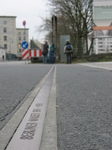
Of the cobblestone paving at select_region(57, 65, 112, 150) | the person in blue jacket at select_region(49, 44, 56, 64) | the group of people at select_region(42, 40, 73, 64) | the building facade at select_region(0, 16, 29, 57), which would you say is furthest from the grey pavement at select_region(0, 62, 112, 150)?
the building facade at select_region(0, 16, 29, 57)

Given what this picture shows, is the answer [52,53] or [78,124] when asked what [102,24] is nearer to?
[52,53]

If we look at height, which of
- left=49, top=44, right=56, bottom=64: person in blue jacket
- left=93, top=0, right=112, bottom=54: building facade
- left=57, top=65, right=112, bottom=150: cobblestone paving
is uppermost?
left=93, top=0, right=112, bottom=54: building facade

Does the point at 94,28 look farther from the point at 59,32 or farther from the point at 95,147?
the point at 95,147

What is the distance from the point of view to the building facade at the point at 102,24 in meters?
27.1

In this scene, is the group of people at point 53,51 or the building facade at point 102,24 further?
the building facade at point 102,24

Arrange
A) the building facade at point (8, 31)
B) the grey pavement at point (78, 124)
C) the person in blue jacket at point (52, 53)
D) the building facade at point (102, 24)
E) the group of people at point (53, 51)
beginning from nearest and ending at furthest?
the grey pavement at point (78, 124)
the group of people at point (53, 51)
the person in blue jacket at point (52, 53)
the building facade at point (102, 24)
the building facade at point (8, 31)

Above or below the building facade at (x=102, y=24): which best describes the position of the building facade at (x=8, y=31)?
above

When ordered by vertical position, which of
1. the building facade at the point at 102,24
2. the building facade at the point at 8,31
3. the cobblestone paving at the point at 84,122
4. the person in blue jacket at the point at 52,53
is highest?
the building facade at the point at 8,31

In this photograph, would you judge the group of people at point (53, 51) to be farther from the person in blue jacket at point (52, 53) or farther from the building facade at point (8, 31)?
the building facade at point (8, 31)

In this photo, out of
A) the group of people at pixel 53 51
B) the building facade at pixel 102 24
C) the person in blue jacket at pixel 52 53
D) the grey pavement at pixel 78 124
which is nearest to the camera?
the grey pavement at pixel 78 124

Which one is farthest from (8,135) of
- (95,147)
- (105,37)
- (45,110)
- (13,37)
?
(13,37)

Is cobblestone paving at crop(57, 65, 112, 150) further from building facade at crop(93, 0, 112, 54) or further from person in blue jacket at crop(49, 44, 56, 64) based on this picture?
building facade at crop(93, 0, 112, 54)

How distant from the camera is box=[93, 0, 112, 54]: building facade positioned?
1066 inches

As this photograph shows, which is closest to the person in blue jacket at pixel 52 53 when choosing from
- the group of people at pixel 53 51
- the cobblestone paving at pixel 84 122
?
the group of people at pixel 53 51
